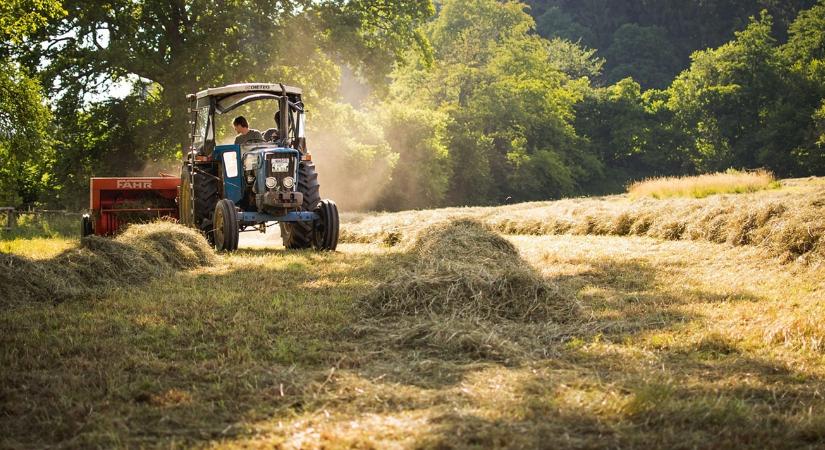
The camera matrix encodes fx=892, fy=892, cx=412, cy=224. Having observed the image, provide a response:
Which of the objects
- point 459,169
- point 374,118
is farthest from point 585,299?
point 459,169

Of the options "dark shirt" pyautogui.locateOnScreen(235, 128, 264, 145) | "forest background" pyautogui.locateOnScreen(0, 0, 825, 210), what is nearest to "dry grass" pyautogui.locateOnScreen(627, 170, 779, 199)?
"forest background" pyautogui.locateOnScreen(0, 0, 825, 210)

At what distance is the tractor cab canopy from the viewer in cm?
1318

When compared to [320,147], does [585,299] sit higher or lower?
lower

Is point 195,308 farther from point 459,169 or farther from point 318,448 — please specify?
point 459,169

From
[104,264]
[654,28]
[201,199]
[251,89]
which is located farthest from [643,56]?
[104,264]

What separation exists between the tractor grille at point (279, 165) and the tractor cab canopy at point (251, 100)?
2.40 feet

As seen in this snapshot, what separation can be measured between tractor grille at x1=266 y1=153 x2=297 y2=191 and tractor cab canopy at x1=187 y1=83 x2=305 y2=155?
0.73m

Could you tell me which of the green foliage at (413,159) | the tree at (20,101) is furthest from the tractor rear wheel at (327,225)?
the green foliage at (413,159)

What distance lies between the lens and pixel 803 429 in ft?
13.6

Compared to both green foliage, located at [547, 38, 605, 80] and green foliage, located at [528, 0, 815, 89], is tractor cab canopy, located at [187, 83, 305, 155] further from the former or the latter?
green foliage, located at [528, 0, 815, 89]

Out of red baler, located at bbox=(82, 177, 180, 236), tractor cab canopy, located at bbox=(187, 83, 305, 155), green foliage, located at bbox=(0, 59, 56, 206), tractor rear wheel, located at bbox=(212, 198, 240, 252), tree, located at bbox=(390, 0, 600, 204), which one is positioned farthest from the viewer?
tree, located at bbox=(390, 0, 600, 204)

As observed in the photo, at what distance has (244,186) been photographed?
13406mm

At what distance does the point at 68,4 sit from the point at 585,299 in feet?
62.0

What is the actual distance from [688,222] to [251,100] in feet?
22.9
